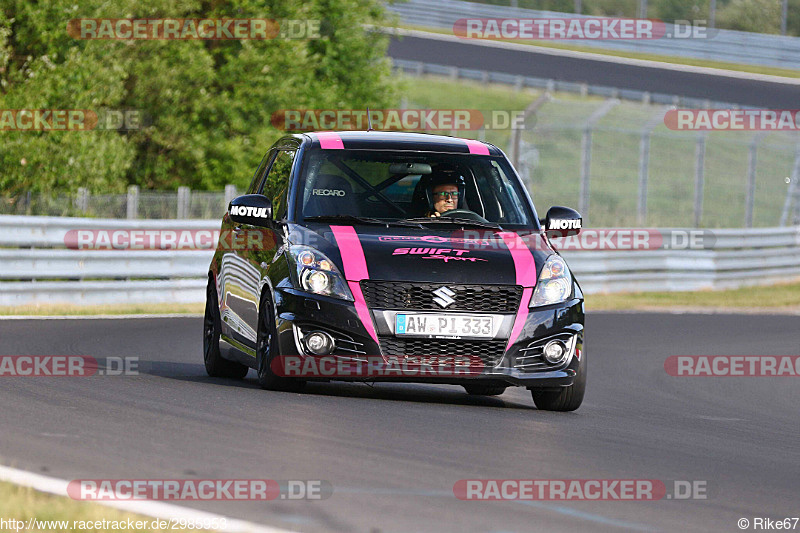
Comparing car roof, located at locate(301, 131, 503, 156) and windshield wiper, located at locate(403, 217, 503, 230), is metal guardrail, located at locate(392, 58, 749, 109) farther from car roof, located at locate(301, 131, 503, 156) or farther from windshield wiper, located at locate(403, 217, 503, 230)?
windshield wiper, located at locate(403, 217, 503, 230)

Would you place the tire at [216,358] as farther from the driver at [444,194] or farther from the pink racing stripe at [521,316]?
the pink racing stripe at [521,316]

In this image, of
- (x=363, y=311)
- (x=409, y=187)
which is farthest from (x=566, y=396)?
(x=409, y=187)

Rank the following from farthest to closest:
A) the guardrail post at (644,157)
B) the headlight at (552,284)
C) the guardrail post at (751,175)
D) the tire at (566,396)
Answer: the guardrail post at (751,175) < the guardrail post at (644,157) < the tire at (566,396) < the headlight at (552,284)

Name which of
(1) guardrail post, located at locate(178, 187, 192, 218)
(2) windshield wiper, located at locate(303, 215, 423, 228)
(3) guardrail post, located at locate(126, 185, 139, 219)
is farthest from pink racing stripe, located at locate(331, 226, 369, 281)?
(1) guardrail post, located at locate(178, 187, 192, 218)

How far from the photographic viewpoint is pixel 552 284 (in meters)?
9.45

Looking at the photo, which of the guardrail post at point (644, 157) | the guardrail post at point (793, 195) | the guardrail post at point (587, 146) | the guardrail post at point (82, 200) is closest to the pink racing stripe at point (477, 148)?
the guardrail post at point (82, 200)

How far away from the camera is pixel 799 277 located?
29.6 m

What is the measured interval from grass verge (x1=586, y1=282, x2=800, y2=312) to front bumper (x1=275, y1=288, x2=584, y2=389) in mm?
13440

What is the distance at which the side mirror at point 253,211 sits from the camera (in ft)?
32.9

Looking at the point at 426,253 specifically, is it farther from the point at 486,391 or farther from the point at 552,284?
the point at 486,391

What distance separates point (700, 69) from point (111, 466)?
1682 inches

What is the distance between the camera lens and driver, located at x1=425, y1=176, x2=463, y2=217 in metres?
10.4

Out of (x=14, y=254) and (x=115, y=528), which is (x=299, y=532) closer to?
(x=115, y=528)

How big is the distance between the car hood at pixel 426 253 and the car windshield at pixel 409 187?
1.13ft
